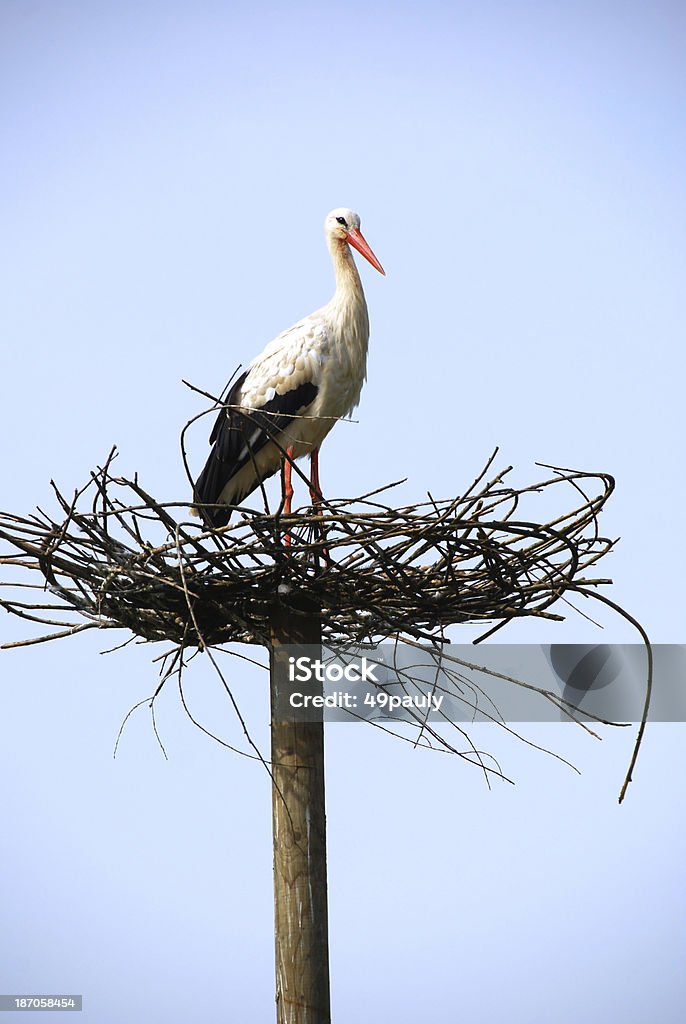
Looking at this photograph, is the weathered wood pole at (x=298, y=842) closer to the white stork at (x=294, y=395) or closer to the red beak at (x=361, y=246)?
the white stork at (x=294, y=395)

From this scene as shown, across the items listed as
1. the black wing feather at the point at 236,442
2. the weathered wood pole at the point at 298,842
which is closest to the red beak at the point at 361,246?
the black wing feather at the point at 236,442

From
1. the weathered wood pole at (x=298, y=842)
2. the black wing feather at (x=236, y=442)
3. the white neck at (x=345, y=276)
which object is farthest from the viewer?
the white neck at (x=345, y=276)

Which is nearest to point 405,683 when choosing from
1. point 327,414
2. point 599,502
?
point 599,502

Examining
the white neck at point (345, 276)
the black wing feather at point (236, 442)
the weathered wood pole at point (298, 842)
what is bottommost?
the weathered wood pole at point (298, 842)

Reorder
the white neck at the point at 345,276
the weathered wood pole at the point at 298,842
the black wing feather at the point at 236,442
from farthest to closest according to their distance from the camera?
the white neck at the point at 345,276
the black wing feather at the point at 236,442
the weathered wood pole at the point at 298,842

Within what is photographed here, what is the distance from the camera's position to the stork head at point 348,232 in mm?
4523

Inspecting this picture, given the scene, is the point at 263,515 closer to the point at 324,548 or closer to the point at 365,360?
the point at 324,548

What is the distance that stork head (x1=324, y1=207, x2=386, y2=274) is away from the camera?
4523 mm

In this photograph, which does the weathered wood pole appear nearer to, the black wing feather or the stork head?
the black wing feather

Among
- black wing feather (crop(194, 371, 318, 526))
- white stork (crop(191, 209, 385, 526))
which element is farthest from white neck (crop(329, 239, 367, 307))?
black wing feather (crop(194, 371, 318, 526))

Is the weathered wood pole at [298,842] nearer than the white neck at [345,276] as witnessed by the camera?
Yes

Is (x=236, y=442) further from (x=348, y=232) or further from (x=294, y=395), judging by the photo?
(x=348, y=232)

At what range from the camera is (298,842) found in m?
3.39

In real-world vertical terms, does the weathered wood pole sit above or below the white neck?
below
